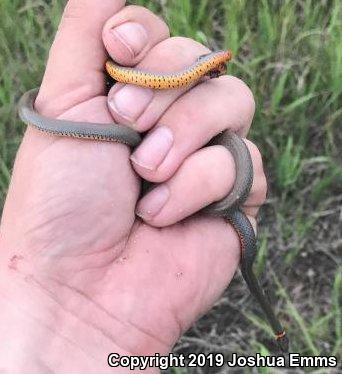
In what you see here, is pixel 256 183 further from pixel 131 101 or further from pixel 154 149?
pixel 131 101

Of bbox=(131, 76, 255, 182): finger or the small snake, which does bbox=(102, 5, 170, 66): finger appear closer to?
the small snake

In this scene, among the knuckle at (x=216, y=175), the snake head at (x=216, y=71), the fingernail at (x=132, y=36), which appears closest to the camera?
the fingernail at (x=132, y=36)

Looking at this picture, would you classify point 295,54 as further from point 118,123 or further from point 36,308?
point 36,308

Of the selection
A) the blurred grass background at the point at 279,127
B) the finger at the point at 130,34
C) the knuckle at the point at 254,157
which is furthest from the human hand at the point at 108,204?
the blurred grass background at the point at 279,127

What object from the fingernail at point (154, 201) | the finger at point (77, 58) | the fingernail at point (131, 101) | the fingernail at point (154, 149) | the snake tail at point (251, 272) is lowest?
the snake tail at point (251, 272)

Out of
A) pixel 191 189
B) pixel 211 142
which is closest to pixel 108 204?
pixel 191 189

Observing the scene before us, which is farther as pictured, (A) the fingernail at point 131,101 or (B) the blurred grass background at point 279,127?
(B) the blurred grass background at point 279,127

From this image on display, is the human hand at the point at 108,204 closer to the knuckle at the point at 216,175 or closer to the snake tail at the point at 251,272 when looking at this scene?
the knuckle at the point at 216,175

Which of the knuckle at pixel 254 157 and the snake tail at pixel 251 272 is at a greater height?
the knuckle at pixel 254 157
